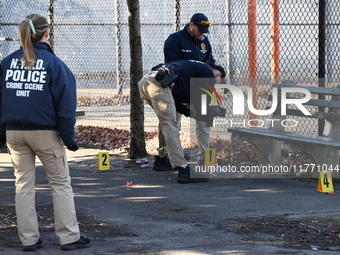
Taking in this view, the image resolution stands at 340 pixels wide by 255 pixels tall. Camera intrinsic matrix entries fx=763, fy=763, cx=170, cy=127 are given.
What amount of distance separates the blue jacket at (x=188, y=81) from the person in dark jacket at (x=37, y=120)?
9.78ft

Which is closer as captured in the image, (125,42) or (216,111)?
(216,111)

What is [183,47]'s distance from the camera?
30.8 ft

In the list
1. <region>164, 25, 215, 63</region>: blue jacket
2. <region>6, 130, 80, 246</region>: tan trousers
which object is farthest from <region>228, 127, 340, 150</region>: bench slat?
<region>6, 130, 80, 246</region>: tan trousers

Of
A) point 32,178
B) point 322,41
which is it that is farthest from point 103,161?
point 32,178

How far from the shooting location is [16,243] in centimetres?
611

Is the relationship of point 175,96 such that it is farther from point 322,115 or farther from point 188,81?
point 322,115

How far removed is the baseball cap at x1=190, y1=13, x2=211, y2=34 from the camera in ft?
30.2

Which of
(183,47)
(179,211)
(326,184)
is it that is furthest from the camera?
(183,47)

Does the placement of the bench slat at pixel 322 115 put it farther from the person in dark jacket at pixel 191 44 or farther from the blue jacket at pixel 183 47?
the blue jacket at pixel 183 47

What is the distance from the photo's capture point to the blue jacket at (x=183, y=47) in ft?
30.7

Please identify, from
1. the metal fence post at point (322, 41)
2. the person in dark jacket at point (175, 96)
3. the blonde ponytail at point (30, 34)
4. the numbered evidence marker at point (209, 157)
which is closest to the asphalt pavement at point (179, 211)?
the person in dark jacket at point (175, 96)

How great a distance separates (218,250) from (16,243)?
5.34 ft

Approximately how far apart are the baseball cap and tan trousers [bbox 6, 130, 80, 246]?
377 cm

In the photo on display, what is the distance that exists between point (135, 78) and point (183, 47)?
4.88 ft
